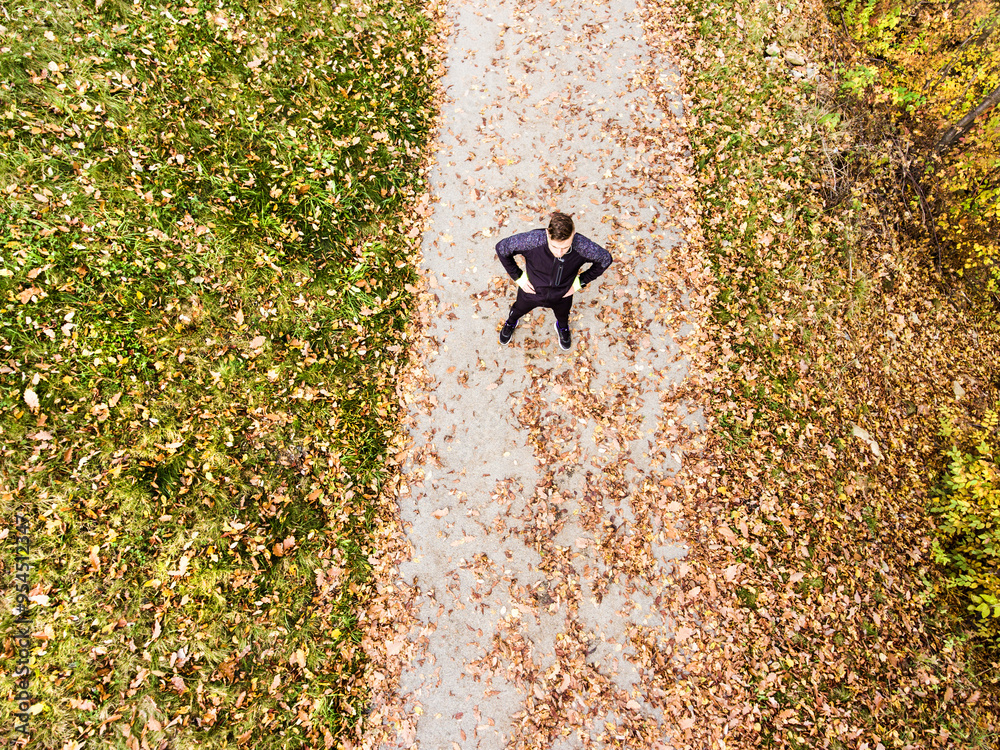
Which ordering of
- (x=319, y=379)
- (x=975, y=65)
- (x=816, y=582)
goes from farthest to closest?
1. (x=975, y=65)
2. (x=319, y=379)
3. (x=816, y=582)

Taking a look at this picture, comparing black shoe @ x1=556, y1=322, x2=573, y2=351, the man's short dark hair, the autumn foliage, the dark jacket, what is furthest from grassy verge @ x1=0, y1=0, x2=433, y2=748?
the autumn foliage

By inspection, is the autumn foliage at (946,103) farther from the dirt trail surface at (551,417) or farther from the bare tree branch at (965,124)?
the dirt trail surface at (551,417)

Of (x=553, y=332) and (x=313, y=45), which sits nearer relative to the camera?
(x=553, y=332)

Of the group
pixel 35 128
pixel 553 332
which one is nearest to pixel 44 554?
pixel 35 128

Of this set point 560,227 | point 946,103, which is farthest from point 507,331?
point 946,103

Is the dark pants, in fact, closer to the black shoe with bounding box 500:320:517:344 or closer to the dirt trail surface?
the black shoe with bounding box 500:320:517:344

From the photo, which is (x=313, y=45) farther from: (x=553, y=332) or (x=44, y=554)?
(x=44, y=554)

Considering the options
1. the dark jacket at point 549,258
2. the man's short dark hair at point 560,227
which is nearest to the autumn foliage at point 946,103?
the dark jacket at point 549,258
